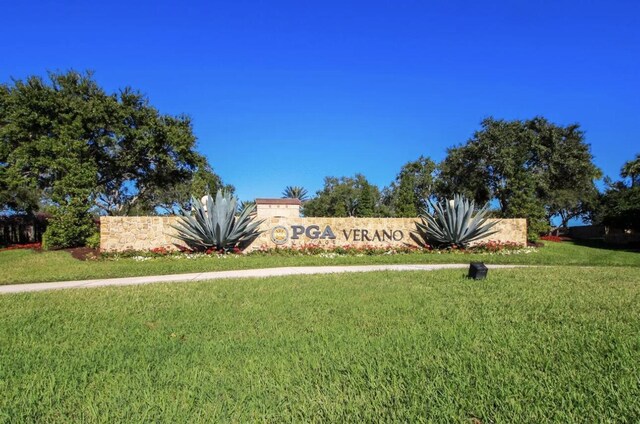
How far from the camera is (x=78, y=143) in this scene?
18.8m

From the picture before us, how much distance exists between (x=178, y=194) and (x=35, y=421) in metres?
43.4

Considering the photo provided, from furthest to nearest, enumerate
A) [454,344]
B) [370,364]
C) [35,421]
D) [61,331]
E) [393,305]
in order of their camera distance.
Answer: [393,305], [61,331], [454,344], [370,364], [35,421]

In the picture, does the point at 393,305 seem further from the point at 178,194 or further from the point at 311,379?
the point at 178,194

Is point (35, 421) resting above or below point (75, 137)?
below

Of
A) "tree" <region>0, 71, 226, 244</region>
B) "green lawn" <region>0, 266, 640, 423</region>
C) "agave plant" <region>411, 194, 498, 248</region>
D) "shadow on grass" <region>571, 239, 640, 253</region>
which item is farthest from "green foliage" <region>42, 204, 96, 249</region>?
"shadow on grass" <region>571, 239, 640, 253</region>

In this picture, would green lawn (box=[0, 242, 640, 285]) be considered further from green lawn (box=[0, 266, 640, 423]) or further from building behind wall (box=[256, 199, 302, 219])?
building behind wall (box=[256, 199, 302, 219])

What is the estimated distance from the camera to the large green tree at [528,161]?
102 feet

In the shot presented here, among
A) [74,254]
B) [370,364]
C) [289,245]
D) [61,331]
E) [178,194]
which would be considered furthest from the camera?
[178,194]

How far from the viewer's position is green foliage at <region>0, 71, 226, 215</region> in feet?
61.9

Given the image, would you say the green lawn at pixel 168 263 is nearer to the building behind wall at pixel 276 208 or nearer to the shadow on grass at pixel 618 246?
the shadow on grass at pixel 618 246

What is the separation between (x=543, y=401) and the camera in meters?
2.94

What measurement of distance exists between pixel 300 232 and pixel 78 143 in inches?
435

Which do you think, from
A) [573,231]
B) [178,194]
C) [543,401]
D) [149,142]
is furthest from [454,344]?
[573,231]

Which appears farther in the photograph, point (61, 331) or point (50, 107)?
point (50, 107)
